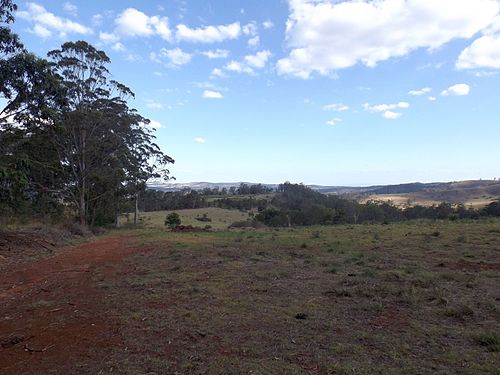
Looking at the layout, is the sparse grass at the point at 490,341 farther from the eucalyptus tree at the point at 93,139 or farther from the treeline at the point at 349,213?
the treeline at the point at 349,213

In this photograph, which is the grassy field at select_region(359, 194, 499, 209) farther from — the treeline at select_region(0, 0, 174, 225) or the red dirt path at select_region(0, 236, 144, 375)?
the red dirt path at select_region(0, 236, 144, 375)

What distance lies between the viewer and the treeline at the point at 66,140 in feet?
47.5

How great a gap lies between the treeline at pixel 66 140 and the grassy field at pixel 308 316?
27.0 feet

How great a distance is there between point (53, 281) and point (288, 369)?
6756mm

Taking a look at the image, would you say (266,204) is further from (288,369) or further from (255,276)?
(288,369)

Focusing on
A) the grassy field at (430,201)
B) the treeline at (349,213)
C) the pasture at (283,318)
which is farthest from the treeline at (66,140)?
the grassy field at (430,201)

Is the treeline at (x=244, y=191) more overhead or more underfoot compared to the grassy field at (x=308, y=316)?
more overhead

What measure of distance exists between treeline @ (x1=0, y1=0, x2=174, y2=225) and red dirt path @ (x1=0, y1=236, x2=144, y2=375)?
6218 millimetres

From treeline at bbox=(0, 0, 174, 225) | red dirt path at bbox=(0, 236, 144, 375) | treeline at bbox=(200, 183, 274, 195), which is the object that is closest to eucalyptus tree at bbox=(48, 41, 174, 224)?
treeline at bbox=(0, 0, 174, 225)

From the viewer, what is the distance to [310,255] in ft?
42.1

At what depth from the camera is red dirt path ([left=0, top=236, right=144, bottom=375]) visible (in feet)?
14.1

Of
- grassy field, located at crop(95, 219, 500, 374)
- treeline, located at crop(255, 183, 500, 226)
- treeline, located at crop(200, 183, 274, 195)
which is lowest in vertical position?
treeline, located at crop(255, 183, 500, 226)

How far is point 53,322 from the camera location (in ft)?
18.7

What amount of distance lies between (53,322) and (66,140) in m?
21.4
